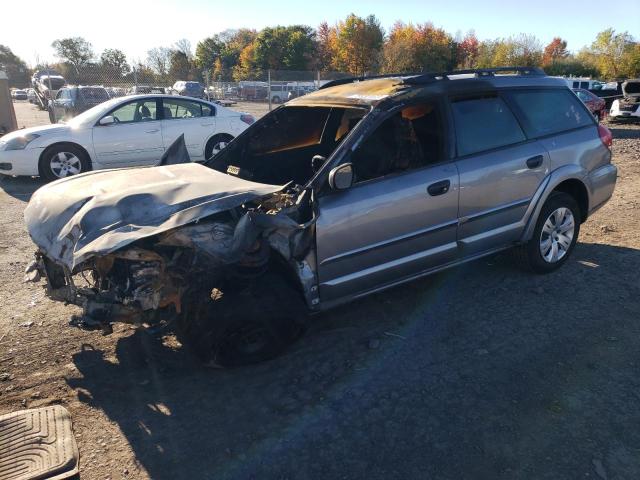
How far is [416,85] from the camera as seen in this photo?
386cm

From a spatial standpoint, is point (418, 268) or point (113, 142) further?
point (113, 142)

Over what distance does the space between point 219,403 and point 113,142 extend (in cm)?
716

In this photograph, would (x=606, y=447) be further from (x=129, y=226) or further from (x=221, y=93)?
(x=221, y=93)

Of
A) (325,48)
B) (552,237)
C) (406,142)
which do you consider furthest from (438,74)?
(325,48)

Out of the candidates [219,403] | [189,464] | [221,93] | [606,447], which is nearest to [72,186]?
[219,403]

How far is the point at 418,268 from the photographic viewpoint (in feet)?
12.5

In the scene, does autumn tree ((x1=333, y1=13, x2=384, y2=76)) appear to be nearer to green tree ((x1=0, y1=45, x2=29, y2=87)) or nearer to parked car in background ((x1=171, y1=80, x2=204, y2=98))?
parked car in background ((x1=171, y1=80, x2=204, y2=98))

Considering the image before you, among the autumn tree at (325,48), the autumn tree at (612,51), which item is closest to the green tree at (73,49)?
the autumn tree at (325,48)

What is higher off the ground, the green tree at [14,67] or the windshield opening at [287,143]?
the green tree at [14,67]

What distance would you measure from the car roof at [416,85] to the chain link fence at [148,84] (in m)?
3.61

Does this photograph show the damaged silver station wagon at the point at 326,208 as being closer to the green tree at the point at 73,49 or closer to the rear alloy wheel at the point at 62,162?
the rear alloy wheel at the point at 62,162

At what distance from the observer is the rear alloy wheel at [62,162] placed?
8609mm

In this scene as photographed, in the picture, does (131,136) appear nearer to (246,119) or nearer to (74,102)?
(246,119)

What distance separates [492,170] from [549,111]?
3.66ft
